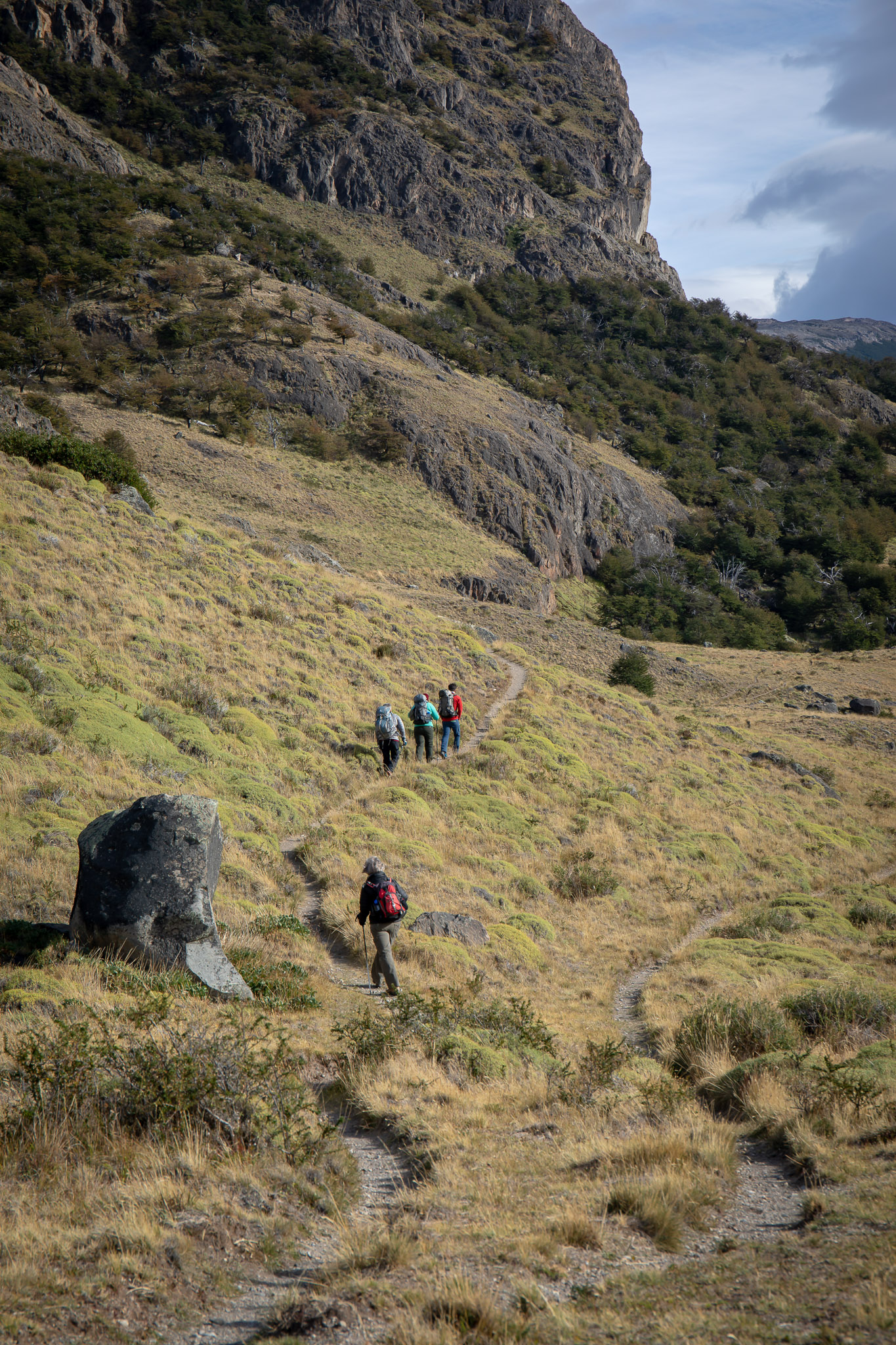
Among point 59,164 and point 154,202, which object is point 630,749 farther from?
point 59,164

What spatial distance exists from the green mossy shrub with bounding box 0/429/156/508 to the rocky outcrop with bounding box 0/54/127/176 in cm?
6543

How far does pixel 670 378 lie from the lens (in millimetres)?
111875

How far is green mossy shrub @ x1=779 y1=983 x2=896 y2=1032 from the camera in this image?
9547 millimetres

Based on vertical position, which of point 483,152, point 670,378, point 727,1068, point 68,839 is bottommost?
point 727,1068

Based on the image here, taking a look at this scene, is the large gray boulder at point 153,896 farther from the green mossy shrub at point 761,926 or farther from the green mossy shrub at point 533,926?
the green mossy shrub at point 761,926

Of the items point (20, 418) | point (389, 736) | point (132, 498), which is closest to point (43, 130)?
point (20, 418)

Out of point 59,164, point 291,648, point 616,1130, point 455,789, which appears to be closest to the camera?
point 616,1130

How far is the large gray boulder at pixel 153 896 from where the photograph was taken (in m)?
7.73

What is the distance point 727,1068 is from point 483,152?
14934cm

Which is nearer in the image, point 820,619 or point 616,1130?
point 616,1130

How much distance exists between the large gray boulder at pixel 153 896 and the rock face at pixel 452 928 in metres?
3.87

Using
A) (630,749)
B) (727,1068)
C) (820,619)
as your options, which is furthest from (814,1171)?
(820,619)

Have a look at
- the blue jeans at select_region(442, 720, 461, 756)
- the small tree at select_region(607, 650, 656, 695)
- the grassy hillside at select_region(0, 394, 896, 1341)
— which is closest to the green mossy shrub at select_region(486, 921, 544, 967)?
the grassy hillside at select_region(0, 394, 896, 1341)

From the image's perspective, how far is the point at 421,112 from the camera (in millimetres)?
122438
